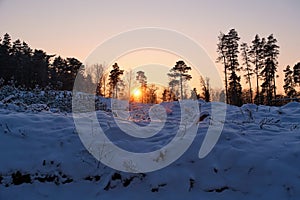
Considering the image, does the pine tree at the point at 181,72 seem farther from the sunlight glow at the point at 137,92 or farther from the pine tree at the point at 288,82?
the pine tree at the point at 288,82

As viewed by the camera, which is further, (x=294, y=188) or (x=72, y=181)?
(x=72, y=181)

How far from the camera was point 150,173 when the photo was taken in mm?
A: 5414

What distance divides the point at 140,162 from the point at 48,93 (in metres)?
9.04

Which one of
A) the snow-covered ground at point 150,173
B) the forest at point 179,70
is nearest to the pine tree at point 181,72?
the forest at point 179,70

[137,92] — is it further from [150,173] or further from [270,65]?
[150,173]

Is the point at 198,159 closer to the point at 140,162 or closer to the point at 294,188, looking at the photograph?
the point at 140,162

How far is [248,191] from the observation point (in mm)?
4988

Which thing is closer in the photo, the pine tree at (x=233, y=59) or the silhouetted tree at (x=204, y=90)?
the silhouetted tree at (x=204, y=90)

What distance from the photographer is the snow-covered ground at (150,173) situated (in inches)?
198

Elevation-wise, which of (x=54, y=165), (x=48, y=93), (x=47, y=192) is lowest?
(x=47, y=192)

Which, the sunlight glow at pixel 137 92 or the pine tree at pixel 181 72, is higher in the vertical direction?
the pine tree at pixel 181 72

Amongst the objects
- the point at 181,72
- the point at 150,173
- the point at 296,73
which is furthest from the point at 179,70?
the point at 150,173

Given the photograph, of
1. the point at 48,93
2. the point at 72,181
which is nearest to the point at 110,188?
the point at 72,181

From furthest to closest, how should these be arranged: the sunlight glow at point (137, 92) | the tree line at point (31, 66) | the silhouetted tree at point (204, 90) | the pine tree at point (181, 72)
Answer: the sunlight glow at point (137, 92)
the pine tree at point (181, 72)
the tree line at point (31, 66)
the silhouetted tree at point (204, 90)
